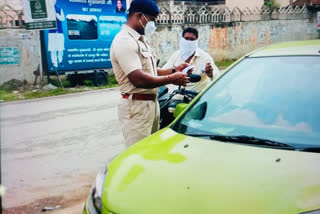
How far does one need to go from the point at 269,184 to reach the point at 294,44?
5.44 feet

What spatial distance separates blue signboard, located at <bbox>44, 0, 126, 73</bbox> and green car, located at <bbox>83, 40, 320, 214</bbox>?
1097cm

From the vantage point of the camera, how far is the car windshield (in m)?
2.53

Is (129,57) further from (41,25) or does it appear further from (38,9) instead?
(38,9)

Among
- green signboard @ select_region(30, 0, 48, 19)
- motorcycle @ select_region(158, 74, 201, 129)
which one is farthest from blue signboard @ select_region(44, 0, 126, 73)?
motorcycle @ select_region(158, 74, 201, 129)

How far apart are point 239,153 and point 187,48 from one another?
8.73 feet

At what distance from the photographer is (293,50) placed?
122 inches

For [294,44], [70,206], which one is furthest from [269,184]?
[70,206]

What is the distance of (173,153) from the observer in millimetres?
2492

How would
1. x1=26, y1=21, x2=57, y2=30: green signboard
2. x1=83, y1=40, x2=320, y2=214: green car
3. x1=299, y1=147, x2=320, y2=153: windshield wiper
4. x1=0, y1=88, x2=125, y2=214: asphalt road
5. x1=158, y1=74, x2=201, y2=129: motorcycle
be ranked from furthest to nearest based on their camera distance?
x1=26, y1=21, x2=57, y2=30: green signboard < x1=0, y1=88, x2=125, y2=214: asphalt road < x1=158, y1=74, x2=201, y2=129: motorcycle < x1=299, y1=147, x2=320, y2=153: windshield wiper < x1=83, y1=40, x2=320, y2=214: green car

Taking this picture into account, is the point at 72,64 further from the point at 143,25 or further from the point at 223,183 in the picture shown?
the point at 223,183

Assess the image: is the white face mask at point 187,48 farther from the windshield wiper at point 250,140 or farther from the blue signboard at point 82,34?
the blue signboard at point 82,34

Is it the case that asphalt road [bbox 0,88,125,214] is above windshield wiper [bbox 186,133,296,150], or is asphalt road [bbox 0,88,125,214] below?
below

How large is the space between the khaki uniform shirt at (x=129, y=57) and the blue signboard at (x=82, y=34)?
10.3m

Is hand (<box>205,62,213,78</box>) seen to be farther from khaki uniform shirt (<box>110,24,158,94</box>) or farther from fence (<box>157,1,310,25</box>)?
fence (<box>157,1,310,25</box>)
